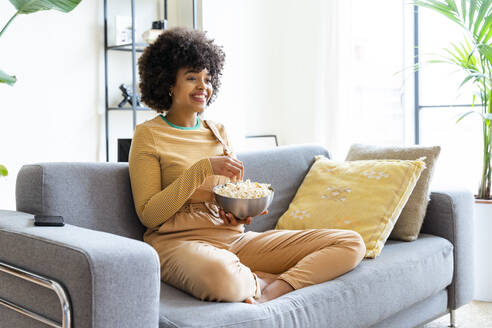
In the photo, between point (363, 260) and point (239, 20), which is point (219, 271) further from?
point (239, 20)

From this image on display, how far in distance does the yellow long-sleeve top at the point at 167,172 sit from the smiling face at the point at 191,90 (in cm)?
10

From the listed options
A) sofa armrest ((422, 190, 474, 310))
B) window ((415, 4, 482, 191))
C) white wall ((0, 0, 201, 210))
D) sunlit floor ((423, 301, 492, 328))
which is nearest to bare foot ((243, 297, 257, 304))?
sofa armrest ((422, 190, 474, 310))

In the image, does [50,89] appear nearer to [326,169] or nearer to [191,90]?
[191,90]

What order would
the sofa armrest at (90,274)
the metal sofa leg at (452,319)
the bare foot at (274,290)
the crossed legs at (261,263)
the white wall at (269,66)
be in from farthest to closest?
the white wall at (269,66) < the metal sofa leg at (452,319) < the bare foot at (274,290) < the crossed legs at (261,263) < the sofa armrest at (90,274)

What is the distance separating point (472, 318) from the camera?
2.58 meters

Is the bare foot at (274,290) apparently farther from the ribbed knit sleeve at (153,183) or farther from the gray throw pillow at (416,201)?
the gray throw pillow at (416,201)

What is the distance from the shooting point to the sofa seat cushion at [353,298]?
1.46 metres

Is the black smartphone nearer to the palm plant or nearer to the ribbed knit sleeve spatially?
the ribbed knit sleeve

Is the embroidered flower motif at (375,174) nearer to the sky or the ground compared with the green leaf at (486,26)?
nearer to the ground

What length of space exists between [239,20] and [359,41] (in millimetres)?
954

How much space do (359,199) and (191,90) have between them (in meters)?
0.83

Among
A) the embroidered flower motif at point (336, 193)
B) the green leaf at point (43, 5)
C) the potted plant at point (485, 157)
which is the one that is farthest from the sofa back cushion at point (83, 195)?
the potted plant at point (485, 157)

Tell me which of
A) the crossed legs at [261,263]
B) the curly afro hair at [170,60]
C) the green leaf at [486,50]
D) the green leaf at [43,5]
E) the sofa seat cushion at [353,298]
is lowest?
the sofa seat cushion at [353,298]

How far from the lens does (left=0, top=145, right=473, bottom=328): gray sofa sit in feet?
4.14
